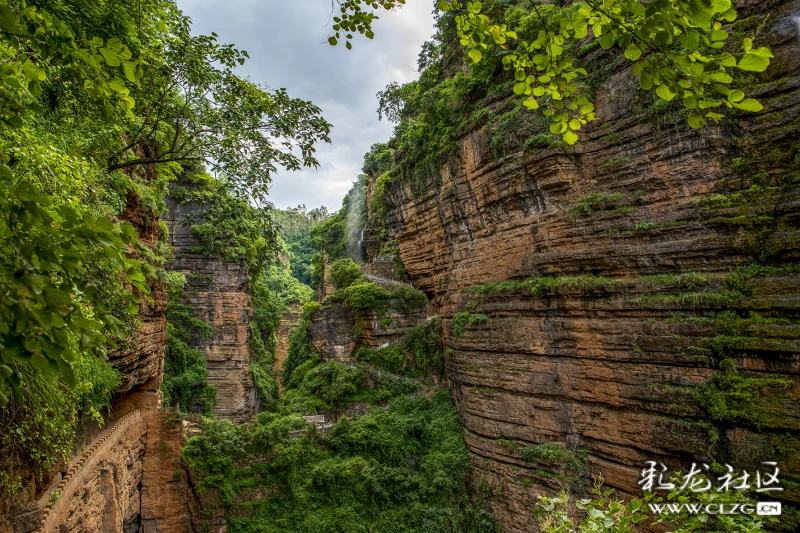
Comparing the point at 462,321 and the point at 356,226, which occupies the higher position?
the point at 356,226

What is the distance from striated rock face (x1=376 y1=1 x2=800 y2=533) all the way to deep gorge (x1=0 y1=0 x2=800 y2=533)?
42 millimetres

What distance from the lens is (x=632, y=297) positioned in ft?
29.5

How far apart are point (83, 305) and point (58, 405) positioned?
1001mm

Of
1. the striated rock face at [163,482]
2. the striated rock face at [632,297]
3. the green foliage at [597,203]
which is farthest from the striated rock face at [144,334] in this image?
the green foliage at [597,203]

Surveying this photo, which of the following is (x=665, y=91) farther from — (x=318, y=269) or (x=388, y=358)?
(x=318, y=269)

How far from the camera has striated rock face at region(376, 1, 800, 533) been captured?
24.5ft

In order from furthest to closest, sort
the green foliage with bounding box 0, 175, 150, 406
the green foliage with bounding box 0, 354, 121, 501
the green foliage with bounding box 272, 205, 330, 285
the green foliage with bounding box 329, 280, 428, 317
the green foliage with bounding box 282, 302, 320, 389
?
the green foliage with bounding box 272, 205, 330, 285, the green foliage with bounding box 282, 302, 320, 389, the green foliage with bounding box 329, 280, 428, 317, the green foliage with bounding box 0, 354, 121, 501, the green foliage with bounding box 0, 175, 150, 406

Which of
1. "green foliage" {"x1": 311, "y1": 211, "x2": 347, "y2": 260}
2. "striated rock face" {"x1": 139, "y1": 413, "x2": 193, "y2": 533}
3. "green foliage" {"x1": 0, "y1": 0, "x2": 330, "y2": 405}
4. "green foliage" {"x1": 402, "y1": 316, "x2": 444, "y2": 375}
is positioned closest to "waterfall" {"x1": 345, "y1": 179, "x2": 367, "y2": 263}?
"green foliage" {"x1": 311, "y1": 211, "x2": 347, "y2": 260}

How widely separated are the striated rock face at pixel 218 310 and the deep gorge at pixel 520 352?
3.36ft

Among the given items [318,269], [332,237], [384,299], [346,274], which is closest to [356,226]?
[332,237]

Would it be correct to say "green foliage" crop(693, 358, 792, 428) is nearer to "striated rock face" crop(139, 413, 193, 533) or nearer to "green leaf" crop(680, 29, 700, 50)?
"green leaf" crop(680, 29, 700, 50)

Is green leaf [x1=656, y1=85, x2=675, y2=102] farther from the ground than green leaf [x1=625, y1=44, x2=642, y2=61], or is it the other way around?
green leaf [x1=625, y1=44, x2=642, y2=61]

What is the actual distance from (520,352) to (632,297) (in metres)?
3.19

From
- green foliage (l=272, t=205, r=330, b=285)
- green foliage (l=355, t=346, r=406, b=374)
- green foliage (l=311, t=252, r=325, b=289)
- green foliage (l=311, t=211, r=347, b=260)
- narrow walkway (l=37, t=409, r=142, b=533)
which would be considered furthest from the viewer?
green foliage (l=272, t=205, r=330, b=285)
